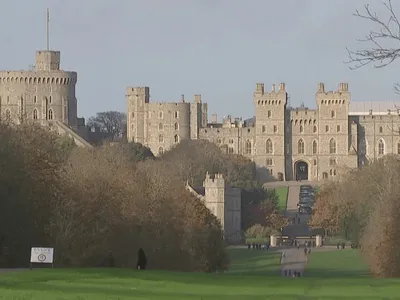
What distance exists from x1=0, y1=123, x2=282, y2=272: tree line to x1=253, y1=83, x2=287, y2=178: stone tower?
210ft

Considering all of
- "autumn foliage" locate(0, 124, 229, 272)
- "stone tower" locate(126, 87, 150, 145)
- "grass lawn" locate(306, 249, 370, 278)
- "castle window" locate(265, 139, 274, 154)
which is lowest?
"grass lawn" locate(306, 249, 370, 278)

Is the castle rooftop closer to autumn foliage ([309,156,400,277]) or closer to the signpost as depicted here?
autumn foliage ([309,156,400,277])

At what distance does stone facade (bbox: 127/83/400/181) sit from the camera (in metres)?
140

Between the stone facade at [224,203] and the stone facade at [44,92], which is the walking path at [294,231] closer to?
the stone facade at [224,203]

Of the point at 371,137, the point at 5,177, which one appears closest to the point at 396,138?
the point at 371,137

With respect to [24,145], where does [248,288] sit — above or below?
below

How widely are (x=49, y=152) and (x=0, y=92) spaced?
81.3 metres

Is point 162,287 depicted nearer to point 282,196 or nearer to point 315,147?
point 282,196

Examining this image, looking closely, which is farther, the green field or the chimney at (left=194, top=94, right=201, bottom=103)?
the chimney at (left=194, top=94, right=201, bottom=103)

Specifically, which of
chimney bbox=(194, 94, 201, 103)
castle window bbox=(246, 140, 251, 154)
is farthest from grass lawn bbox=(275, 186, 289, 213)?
chimney bbox=(194, 94, 201, 103)

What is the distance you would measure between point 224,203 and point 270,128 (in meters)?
37.2

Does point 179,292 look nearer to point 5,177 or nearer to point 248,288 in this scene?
point 248,288

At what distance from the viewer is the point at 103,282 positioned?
31375 millimetres

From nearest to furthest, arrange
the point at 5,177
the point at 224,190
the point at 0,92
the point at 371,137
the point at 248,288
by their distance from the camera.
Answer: the point at 248,288, the point at 5,177, the point at 224,190, the point at 0,92, the point at 371,137
